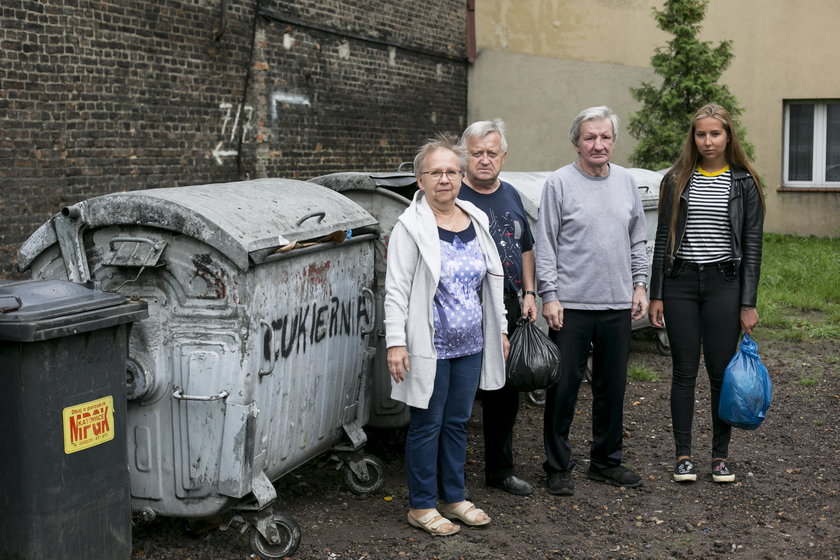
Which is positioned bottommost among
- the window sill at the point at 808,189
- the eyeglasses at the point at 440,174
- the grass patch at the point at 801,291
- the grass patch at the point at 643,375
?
the grass patch at the point at 643,375

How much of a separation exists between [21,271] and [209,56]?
810 centimetres

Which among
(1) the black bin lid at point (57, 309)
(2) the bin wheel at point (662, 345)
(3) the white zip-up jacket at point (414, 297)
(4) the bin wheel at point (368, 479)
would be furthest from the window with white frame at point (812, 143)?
(1) the black bin lid at point (57, 309)

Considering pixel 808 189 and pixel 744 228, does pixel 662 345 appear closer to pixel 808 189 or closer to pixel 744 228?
pixel 744 228

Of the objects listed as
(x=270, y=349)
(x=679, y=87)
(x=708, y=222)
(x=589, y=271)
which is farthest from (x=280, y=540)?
(x=679, y=87)

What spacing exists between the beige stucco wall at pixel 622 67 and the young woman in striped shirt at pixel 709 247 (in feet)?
39.7

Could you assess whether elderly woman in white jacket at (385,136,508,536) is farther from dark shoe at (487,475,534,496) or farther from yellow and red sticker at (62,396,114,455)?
yellow and red sticker at (62,396,114,455)

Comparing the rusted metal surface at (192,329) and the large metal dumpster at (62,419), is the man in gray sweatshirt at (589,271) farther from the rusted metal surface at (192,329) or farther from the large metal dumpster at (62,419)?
the large metal dumpster at (62,419)

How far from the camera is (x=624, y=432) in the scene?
6164mm

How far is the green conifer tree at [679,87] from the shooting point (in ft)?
45.5

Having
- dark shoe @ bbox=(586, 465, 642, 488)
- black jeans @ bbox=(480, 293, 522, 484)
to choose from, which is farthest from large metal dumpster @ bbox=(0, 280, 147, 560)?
dark shoe @ bbox=(586, 465, 642, 488)

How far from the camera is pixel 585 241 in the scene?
4836 mm

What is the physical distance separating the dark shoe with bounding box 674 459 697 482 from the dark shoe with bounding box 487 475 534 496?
778 mm

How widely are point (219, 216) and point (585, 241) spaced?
1846 millimetres

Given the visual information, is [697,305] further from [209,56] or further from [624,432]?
[209,56]
